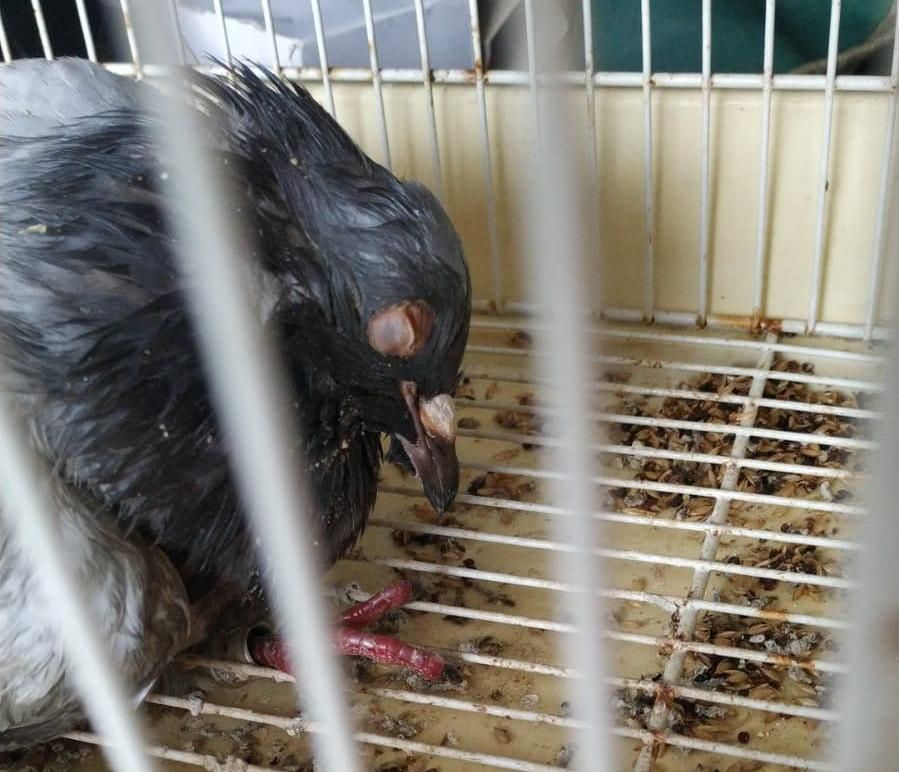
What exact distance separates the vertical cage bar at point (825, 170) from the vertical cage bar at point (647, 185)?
0.18 meters

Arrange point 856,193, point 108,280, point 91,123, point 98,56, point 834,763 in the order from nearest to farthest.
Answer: point 834,763 < point 108,280 < point 91,123 < point 856,193 < point 98,56

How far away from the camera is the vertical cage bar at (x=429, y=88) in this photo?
1.11 metres

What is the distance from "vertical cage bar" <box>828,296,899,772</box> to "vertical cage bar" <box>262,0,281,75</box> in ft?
3.19

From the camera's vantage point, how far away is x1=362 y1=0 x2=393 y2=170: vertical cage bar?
3.66 feet

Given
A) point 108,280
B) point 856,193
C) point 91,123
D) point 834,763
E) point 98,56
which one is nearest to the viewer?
point 834,763

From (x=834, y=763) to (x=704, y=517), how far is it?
627 millimetres

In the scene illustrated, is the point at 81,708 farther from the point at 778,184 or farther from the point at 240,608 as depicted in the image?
the point at 778,184

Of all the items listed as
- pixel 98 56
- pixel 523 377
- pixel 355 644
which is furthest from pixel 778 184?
pixel 98 56

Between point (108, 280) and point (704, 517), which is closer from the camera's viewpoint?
point (108, 280)

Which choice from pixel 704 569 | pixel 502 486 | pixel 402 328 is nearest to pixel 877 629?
pixel 402 328

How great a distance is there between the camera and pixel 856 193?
3.76 ft

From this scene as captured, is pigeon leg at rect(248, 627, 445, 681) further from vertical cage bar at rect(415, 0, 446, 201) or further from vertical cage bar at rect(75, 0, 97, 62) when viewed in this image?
vertical cage bar at rect(75, 0, 97, 62)

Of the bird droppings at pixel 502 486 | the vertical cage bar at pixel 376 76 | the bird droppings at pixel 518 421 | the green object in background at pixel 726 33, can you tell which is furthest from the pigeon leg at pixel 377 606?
the green object in background at pixel 726 33

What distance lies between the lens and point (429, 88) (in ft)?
3.78
